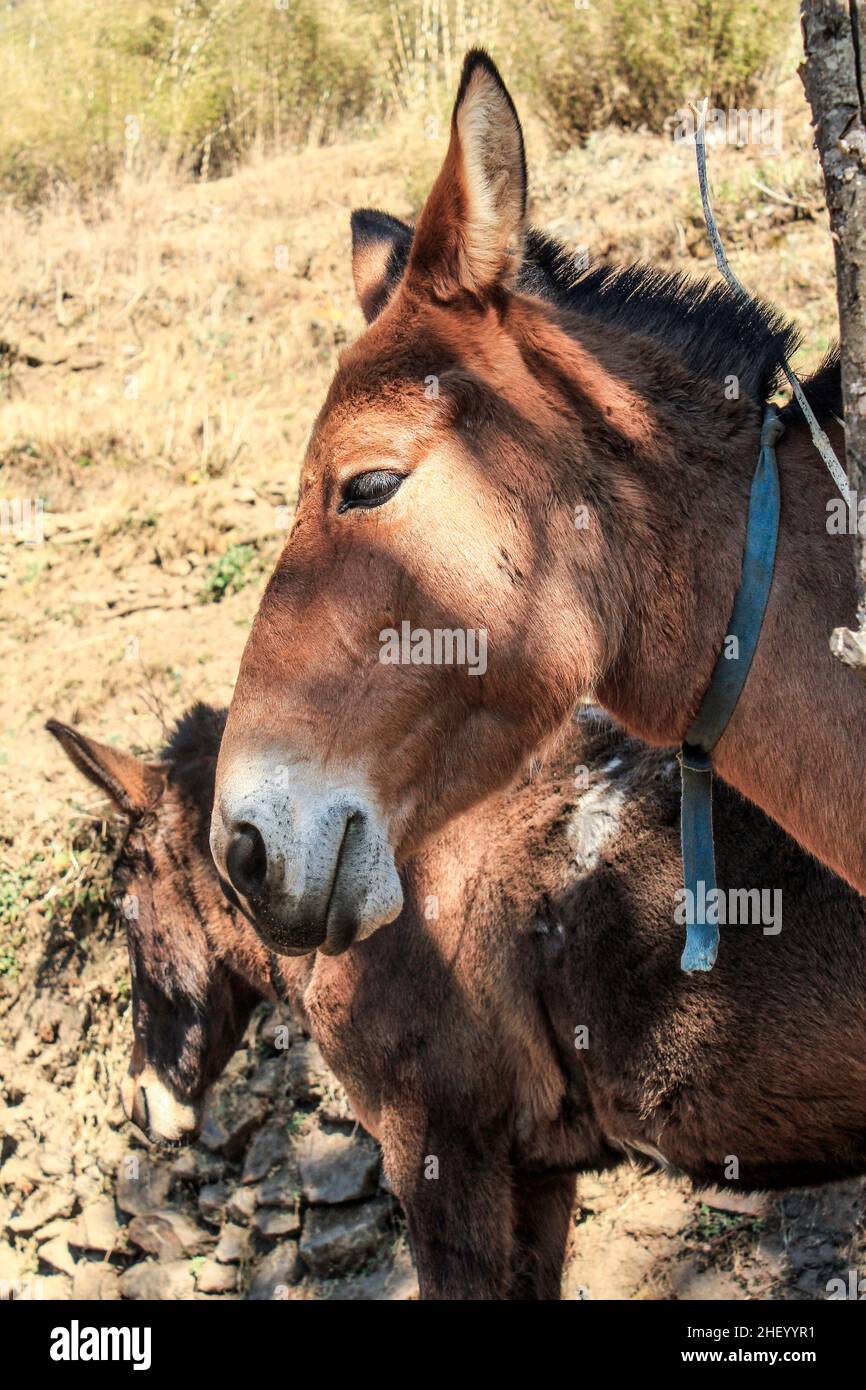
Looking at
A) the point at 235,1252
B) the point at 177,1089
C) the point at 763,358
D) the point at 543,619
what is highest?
the point at 763,358

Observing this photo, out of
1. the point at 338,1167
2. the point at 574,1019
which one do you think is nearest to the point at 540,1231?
the point at 574,1019

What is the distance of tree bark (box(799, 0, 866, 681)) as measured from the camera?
1.92 metres

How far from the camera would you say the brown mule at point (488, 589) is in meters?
2.34

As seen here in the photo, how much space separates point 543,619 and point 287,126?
14.3m

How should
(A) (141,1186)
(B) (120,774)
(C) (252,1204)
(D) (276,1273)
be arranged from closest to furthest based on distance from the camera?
(B) (120,774)
(D) (276,1273)
(C) (252,1204)
(A) (141,1186)

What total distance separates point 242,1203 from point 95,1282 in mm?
834

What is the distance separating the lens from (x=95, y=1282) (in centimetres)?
591

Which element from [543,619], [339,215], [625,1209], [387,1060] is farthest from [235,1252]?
[339,215]

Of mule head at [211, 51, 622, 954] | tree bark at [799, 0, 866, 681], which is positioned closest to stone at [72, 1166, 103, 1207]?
mule head at [211, 51, 622, 954]

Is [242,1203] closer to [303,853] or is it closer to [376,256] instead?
[303,853]

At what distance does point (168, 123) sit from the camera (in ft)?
46.7

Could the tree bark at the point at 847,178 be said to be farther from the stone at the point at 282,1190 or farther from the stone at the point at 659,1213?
the stone at the point at 282,1190
